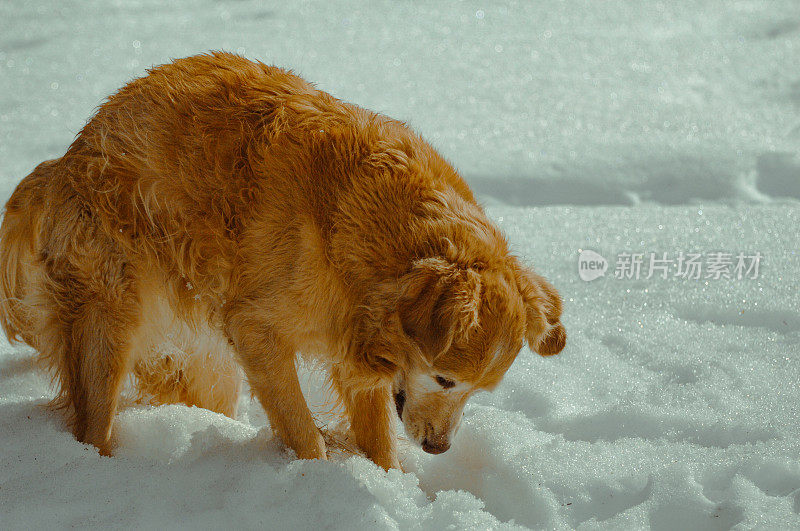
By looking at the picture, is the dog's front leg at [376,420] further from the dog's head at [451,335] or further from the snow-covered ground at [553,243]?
the dog's head at [451,335]

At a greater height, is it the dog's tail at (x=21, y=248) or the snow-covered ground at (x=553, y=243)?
the dog's tail at (x=21, y=248)

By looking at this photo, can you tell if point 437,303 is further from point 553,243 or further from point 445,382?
point 553,243

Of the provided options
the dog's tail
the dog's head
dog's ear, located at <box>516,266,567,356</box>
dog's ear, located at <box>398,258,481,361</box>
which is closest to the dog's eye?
the dog's head

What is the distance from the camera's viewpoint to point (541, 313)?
3051 mm

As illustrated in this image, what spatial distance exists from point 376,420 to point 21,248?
5.52 ft

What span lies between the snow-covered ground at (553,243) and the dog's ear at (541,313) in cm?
56

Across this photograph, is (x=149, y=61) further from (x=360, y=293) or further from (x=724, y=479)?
(x=724, y=479)

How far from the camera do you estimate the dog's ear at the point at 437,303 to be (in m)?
2.74

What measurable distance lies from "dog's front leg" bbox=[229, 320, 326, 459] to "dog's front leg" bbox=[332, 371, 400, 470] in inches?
13.3

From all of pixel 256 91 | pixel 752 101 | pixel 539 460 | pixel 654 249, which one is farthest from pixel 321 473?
pixel 752 101

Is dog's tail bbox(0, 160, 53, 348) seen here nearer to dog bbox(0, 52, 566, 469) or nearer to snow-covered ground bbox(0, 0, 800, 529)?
dog bbox(0, 52, 566, 469)

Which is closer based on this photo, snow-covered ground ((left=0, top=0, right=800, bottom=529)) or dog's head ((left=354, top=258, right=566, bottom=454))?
dog's head ((left=354, top=258, right=566, bottom=454))

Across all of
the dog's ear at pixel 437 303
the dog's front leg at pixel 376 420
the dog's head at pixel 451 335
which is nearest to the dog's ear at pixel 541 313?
the dog's head at pixel 451 335

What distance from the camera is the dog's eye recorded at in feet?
9.68
